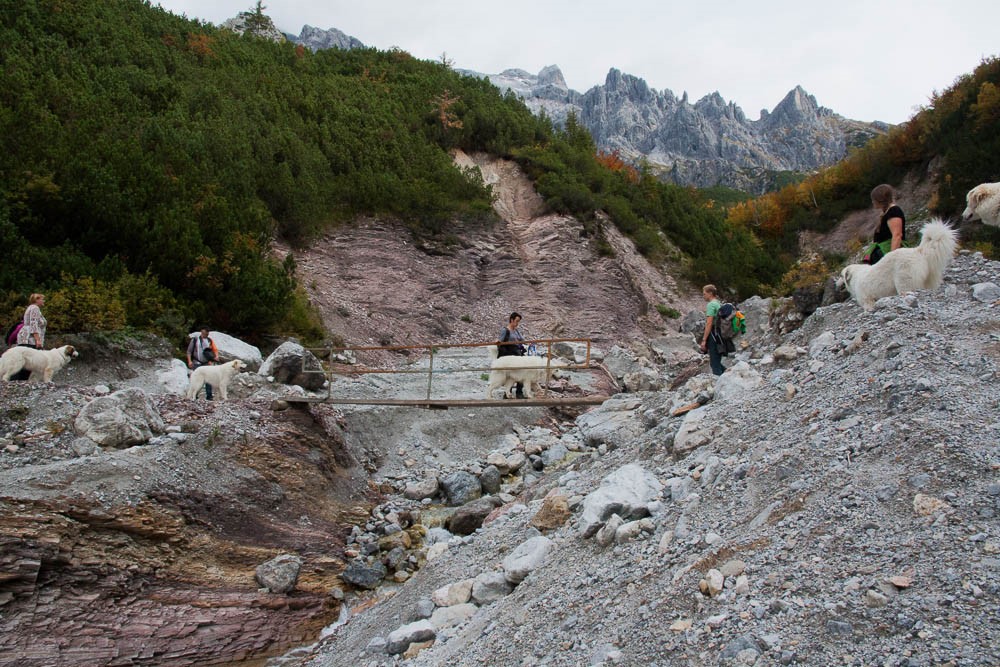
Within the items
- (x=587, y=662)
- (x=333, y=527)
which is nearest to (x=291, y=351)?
(x=333, y=527)

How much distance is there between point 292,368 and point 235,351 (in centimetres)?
145

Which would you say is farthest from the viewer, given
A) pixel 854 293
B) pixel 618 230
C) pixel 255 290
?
pixel 618 230

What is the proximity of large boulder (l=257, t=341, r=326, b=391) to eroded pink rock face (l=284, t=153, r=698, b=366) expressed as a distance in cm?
570

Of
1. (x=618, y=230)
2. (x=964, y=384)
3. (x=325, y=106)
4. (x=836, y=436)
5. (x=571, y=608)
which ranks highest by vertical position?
(x=325, y=106)

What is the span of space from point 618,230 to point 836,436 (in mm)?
25542

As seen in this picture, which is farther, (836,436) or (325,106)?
(325,106)

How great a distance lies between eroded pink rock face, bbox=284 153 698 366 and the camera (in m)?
21.4

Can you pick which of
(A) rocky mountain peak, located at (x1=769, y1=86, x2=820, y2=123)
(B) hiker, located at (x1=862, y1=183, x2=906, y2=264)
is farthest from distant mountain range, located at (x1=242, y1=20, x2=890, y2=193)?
(B) hiker, located at (x1=862, y1=183, x2=906, y2=264)

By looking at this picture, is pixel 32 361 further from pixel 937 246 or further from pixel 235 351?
pixel 937 246

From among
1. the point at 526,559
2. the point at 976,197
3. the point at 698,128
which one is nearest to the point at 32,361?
the point at 526,559

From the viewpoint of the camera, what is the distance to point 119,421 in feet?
28.4

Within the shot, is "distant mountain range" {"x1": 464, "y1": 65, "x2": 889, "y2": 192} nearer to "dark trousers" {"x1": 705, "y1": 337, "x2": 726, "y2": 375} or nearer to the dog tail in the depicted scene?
"dark trousers" {"x1": 705, "y1": 337, "x2": 726, "y2": 375}

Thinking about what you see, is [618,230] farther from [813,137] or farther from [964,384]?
[813,137]

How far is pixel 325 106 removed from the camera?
27609mm
